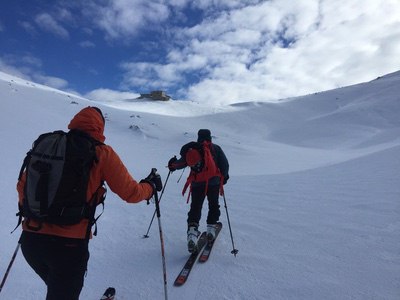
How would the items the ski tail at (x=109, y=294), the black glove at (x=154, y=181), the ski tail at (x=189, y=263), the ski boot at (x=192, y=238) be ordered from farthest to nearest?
the ski boot at (x=192, y=238)
the ski tail at (x=189, y=263)
the ski tail at (x=109, y=294)
the black glove at (x=154, y=181)

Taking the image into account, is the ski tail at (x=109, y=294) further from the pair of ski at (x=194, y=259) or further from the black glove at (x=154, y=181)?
the black glove at (x=154, y=181)

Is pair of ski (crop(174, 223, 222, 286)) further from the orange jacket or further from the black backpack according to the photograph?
the black backpack

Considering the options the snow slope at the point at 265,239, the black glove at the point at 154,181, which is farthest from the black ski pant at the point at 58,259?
the snow slope at the point at 265,239

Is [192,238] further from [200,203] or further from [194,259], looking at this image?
[200,203]

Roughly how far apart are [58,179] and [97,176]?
0.98 feet

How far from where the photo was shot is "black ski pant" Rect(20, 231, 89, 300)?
251 centimetres

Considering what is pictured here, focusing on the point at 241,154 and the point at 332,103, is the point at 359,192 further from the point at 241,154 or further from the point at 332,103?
the point at 332,103

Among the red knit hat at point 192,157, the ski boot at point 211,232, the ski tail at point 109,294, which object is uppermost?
the red knit hat at point 192,157

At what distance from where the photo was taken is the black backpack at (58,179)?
2.44 m

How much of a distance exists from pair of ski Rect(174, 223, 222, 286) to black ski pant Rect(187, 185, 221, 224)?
324 mm

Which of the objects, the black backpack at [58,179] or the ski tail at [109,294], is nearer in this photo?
the black backpack at [58,179]

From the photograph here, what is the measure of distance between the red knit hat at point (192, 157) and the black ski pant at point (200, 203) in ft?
1.49

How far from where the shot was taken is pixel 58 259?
2510 mm

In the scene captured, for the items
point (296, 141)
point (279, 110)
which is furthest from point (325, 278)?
point (279, 110)
